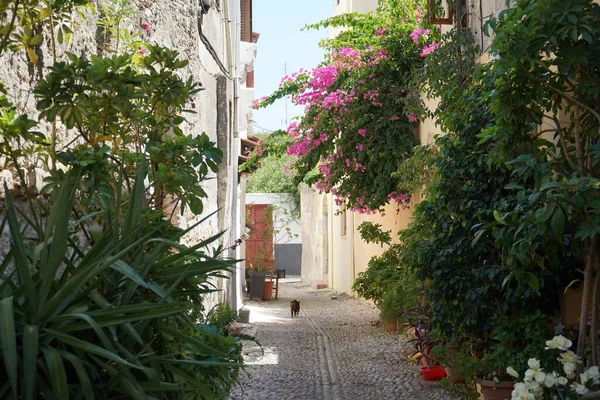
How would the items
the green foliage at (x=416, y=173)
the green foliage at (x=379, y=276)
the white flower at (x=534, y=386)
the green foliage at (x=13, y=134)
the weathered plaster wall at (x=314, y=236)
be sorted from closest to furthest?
1. the green foliage at (x=13, y=134)
2. the white flower at (x=534, y=386)
3. the green foliage at (x=416, y=173)
4. the green foliage at (x=379, y=276)
5. the weathered plaster wall at (x=314, y=236)

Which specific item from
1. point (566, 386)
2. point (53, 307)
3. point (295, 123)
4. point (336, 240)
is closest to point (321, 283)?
point (336, 240)

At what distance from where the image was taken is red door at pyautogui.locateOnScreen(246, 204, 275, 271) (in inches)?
753

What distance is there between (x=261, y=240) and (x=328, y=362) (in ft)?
47.5

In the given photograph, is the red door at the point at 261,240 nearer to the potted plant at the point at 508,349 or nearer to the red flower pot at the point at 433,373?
the red flower pot at the point at 433,373

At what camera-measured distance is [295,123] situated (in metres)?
12.8

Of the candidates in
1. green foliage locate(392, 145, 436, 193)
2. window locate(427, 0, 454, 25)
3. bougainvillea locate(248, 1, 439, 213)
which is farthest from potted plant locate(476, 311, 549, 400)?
bougainvillea locate(248, 1, 439, 213)

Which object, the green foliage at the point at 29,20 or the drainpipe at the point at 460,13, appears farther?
the drainpipe at the point at 460,13

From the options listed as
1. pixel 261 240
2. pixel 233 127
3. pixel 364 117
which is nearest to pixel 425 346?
pixel 364 117

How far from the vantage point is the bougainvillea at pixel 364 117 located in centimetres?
1171

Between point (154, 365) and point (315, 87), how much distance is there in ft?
32.7

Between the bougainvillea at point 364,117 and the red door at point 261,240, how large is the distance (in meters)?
6.60

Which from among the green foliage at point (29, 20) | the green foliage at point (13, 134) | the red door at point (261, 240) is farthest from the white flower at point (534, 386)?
the red door at point (261, 240)

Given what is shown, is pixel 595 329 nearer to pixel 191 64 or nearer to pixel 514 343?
pixel 514 343

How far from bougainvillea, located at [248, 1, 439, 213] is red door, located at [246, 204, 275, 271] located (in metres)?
6.60
